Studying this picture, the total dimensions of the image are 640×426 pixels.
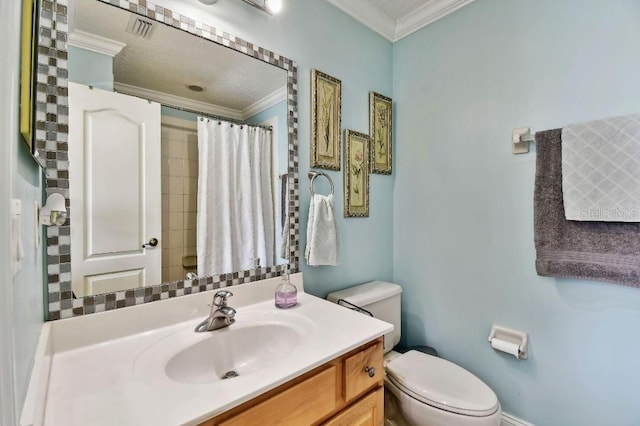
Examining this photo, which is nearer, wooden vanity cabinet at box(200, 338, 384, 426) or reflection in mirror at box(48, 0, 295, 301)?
wooden vanity cabinet at box(200, 338, 384, 426)

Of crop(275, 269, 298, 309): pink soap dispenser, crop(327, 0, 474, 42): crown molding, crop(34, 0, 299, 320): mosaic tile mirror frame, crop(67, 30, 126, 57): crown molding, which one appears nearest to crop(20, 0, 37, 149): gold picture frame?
crop(34, 0, 299, 320): mosaic tile mirror frame

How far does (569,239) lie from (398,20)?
5.15ft

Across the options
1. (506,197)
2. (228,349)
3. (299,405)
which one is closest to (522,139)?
(506,197)

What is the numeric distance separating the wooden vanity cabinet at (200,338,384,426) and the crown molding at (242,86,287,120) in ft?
3.40

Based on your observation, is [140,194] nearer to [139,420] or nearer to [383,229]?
[139,420]

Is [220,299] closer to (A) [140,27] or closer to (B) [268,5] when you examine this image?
(A) [140,27]

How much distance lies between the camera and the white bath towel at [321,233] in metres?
1.41

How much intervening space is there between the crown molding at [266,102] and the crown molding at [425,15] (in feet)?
3.30

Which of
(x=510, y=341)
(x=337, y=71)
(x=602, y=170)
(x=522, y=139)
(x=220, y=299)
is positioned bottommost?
(x=510, y=341)

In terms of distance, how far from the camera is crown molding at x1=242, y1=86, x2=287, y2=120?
4.19ft

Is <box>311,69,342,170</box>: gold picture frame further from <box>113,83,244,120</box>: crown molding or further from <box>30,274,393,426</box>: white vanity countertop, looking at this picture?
<box>30,274,393,426</box>: white vanity countertop

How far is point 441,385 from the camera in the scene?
4.13 ft

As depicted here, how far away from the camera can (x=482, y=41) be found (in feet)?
5.02

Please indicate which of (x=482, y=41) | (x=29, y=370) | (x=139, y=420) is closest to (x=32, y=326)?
(x=29, y=370)
